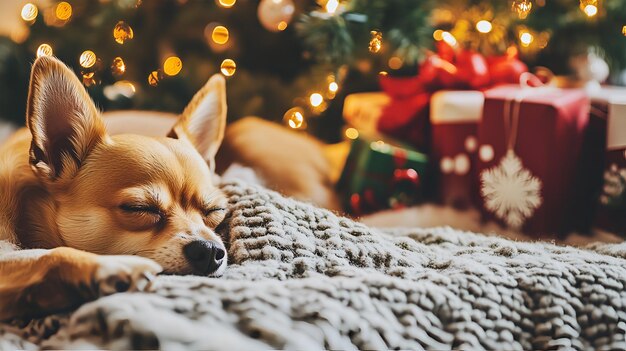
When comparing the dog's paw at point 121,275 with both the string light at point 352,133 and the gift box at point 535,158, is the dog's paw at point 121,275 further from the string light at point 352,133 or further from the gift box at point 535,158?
the string light at point 352,133

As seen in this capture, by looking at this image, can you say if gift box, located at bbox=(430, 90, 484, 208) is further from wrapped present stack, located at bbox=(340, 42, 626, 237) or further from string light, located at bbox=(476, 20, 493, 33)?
string light, located at bbox=(476, 20, 493, 33)

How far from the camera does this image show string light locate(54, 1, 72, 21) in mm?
1616

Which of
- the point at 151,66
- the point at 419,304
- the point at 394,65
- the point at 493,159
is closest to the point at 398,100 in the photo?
the point at 394,65

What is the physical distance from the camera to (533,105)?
1.25 metres

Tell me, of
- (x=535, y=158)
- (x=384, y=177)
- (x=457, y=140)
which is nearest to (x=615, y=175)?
(x=535, y=158)

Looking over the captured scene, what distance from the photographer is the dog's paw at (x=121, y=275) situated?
59 cm

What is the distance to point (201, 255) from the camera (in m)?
0.73

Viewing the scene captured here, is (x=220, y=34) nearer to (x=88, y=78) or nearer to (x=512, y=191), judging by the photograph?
(x=88, y=78)

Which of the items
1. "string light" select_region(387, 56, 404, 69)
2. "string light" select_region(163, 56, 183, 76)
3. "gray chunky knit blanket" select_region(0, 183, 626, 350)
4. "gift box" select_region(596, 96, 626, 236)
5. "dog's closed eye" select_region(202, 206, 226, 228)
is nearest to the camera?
"gray chunky knit blanket" select_region(0, 183, 626, 350)

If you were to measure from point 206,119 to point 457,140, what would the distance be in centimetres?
70

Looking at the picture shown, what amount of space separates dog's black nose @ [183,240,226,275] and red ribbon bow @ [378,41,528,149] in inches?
35.7

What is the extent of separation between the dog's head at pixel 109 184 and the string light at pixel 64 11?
98 cm

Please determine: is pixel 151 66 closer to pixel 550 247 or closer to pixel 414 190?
pixel 414 190

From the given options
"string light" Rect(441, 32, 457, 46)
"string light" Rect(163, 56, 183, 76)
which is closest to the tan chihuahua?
"string light" Rect(163, 56, 183, 76)
